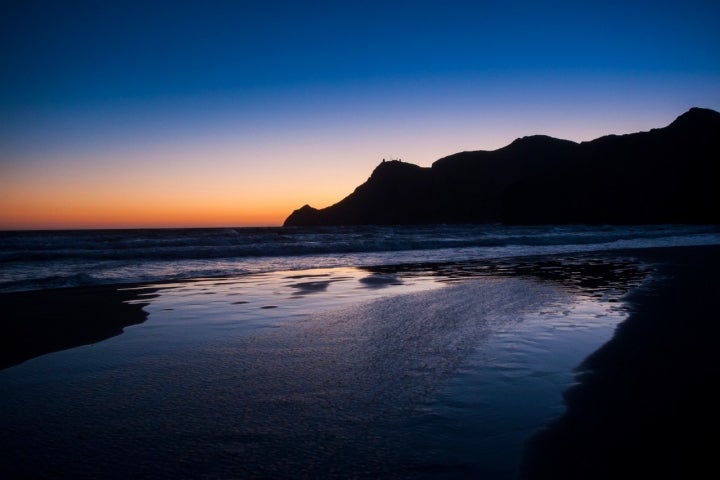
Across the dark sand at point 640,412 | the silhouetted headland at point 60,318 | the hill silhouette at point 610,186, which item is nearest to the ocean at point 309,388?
the dark sand at point 640,412

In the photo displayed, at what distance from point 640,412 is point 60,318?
8.48 meters

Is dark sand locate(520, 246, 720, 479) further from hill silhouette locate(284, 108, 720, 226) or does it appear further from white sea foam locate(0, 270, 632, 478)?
hill silhouette locate(284, 108, 720, 226)

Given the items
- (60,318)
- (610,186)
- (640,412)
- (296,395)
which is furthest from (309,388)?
(610,186)

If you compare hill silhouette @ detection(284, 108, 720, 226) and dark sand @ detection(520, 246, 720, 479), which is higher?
hill silhouette @ detection(284, 108, 720, 226)

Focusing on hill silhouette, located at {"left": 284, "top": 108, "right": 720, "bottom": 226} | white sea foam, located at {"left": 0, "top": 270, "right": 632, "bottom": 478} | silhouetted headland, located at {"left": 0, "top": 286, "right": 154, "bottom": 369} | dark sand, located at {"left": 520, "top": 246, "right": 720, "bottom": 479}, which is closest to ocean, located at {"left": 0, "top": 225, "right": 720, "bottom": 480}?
white sea foam, located at {"left": 0, "top": 270, "right": 632, "bottom": 478}

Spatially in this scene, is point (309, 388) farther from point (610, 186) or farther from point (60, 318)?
point (610, 186)

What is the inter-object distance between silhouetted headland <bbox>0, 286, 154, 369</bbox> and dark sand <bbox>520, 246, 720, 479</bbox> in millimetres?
5682

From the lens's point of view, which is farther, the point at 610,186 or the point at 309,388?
the point at 610,186

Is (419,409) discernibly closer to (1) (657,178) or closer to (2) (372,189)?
(1) (657,178)

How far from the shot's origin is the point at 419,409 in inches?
132

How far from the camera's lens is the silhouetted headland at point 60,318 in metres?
5.88

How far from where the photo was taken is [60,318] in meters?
7.78

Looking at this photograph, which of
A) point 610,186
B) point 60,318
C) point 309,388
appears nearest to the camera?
point 309,388

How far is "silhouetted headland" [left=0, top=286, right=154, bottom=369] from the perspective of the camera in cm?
588
